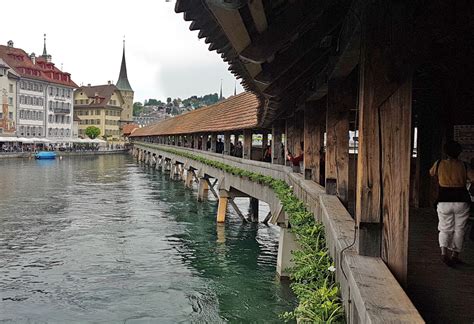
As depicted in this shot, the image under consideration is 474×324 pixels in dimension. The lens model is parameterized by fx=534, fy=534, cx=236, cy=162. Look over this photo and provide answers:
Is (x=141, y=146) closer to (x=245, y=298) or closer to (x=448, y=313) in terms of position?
(x=245, y=298)

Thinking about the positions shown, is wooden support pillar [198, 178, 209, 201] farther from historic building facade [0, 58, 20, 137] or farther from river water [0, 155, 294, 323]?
historic building facade [0, 58, 20, 137]

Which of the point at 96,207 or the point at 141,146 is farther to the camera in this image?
the point at 141,146

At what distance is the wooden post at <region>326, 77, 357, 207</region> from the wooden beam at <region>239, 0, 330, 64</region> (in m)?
2.84

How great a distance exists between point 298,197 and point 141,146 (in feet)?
195

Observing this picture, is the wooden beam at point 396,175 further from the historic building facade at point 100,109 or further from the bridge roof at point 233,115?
the historic building facade at point 100,109

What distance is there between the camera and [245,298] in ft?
36.3

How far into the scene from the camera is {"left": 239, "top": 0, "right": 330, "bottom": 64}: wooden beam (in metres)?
4.05

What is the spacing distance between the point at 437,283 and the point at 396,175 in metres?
1.32

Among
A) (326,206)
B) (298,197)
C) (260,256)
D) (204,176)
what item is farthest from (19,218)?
(326,206)

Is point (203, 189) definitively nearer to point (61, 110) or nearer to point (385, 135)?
point (385, 135)

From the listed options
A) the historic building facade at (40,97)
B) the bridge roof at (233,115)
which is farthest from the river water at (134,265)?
the historic building facade at (40,97)

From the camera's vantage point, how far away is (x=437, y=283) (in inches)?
176

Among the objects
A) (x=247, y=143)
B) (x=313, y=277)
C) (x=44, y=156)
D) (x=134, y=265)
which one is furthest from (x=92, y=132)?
(x=313, y=277)

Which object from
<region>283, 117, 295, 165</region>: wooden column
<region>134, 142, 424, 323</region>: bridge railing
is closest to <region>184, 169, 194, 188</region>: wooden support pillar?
<region>283, 117, 295, 165</region>: wooden column
